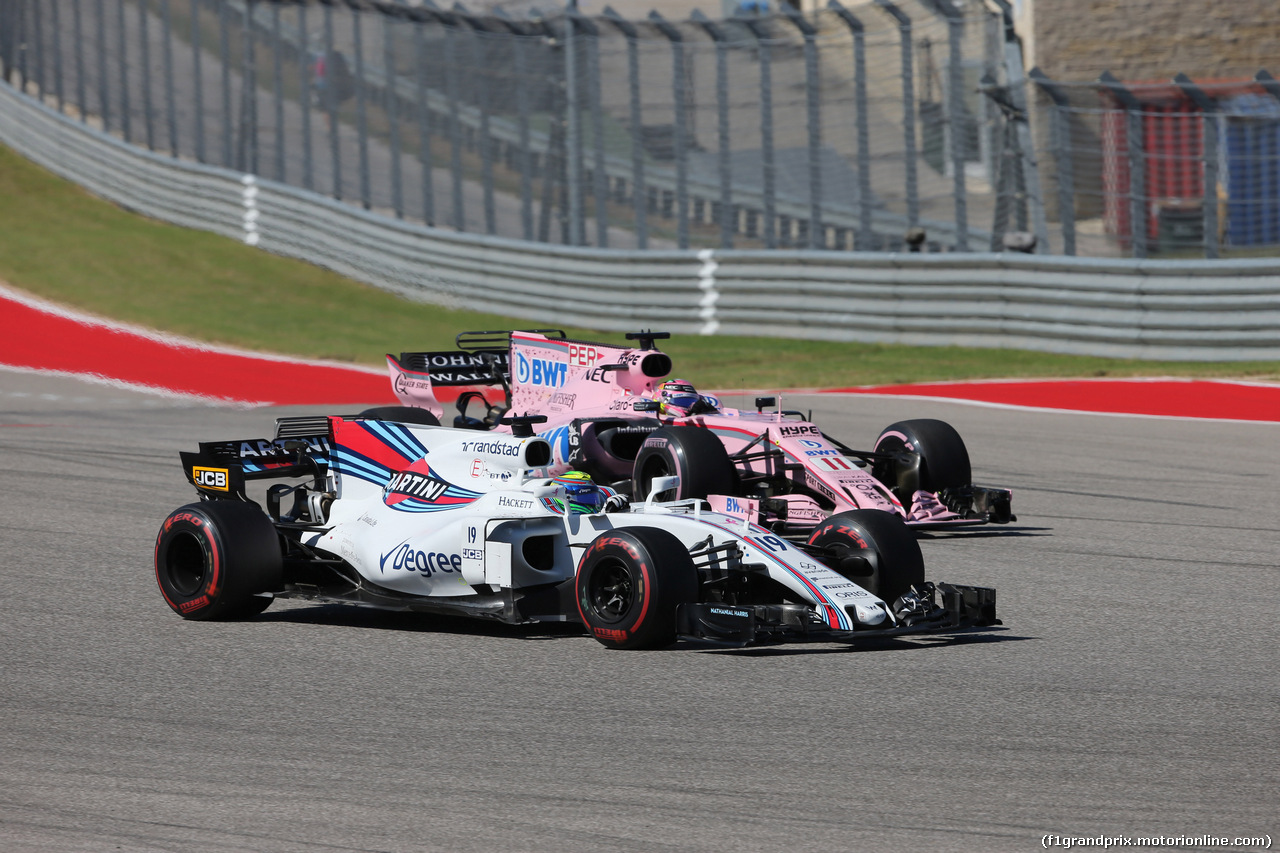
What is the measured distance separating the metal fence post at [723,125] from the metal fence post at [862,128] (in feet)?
6.26

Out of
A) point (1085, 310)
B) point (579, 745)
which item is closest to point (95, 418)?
point (1085, 310)

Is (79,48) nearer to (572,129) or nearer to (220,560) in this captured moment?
(572,129)

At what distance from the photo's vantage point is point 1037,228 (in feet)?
68.3

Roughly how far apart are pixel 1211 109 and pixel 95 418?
40.8ft

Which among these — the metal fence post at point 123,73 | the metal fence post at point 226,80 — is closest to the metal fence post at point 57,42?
the metal fence post at point 123,73

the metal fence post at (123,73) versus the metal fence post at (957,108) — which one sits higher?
the metal fence post at (123,73)

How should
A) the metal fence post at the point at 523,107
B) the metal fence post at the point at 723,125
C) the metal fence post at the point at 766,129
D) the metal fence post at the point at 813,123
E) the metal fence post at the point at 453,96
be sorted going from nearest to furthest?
1. the metal fence post at the point at 813,123
2. the metal fence post at the point at 766,129
3. the metal fence post at the point at 723,125
4. the metal fence post at the point at 523,107
5. the metal fence post at the point at 453,96

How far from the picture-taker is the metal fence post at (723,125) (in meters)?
23.2

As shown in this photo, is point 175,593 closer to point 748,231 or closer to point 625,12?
point 748,231

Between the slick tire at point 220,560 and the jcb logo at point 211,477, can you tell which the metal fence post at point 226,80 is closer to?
the jcb logo at point 211,477

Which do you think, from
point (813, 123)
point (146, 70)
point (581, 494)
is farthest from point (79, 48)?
point (581, 494)

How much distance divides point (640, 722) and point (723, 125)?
701 inches

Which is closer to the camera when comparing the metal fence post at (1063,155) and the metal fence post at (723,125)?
the metal fence post at (1063,155)

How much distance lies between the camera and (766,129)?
23.0 metres
